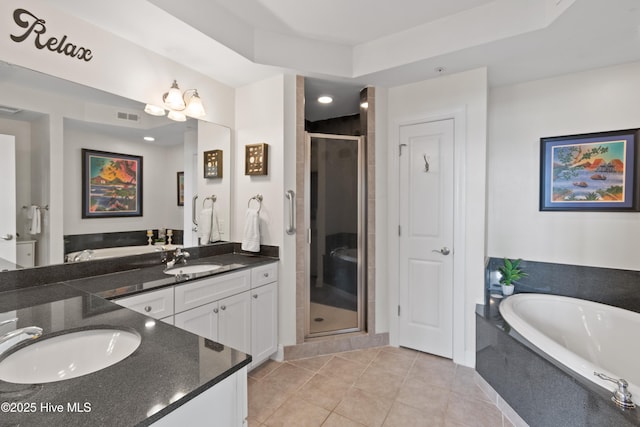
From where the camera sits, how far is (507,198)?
2.75 m

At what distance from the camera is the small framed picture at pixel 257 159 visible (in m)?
2.54

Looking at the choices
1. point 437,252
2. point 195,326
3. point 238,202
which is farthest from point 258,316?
point 437,252

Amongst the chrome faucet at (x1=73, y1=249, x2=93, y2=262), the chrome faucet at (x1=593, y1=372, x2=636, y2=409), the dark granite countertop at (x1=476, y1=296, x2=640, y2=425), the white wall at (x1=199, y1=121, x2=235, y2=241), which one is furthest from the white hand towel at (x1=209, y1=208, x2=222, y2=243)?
the chrome faucet at (x1=593, y1=372, x2=636, y2=409)

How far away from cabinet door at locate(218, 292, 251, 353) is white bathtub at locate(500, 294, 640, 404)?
6.00 feet

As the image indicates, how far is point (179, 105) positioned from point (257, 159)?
0.71m

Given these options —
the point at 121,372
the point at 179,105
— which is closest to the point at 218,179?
the point at 179,105

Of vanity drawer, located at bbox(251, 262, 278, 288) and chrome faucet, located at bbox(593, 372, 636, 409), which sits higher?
vanity drawer, located at bbox(251, 262, 278, 288)

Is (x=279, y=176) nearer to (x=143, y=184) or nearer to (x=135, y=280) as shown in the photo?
(x=143, y=184)

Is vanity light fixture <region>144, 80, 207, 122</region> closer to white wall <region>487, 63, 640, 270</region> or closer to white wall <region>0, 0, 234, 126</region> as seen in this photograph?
white wall <region>0, 0, 234, 126</region>

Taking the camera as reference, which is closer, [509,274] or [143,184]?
[143,184]

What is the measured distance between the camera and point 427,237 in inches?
105

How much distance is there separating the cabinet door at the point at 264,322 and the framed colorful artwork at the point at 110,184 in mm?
1095

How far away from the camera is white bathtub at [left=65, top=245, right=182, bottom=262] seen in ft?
5.88

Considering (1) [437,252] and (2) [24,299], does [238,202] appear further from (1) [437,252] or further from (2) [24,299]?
(1) [437,252]
